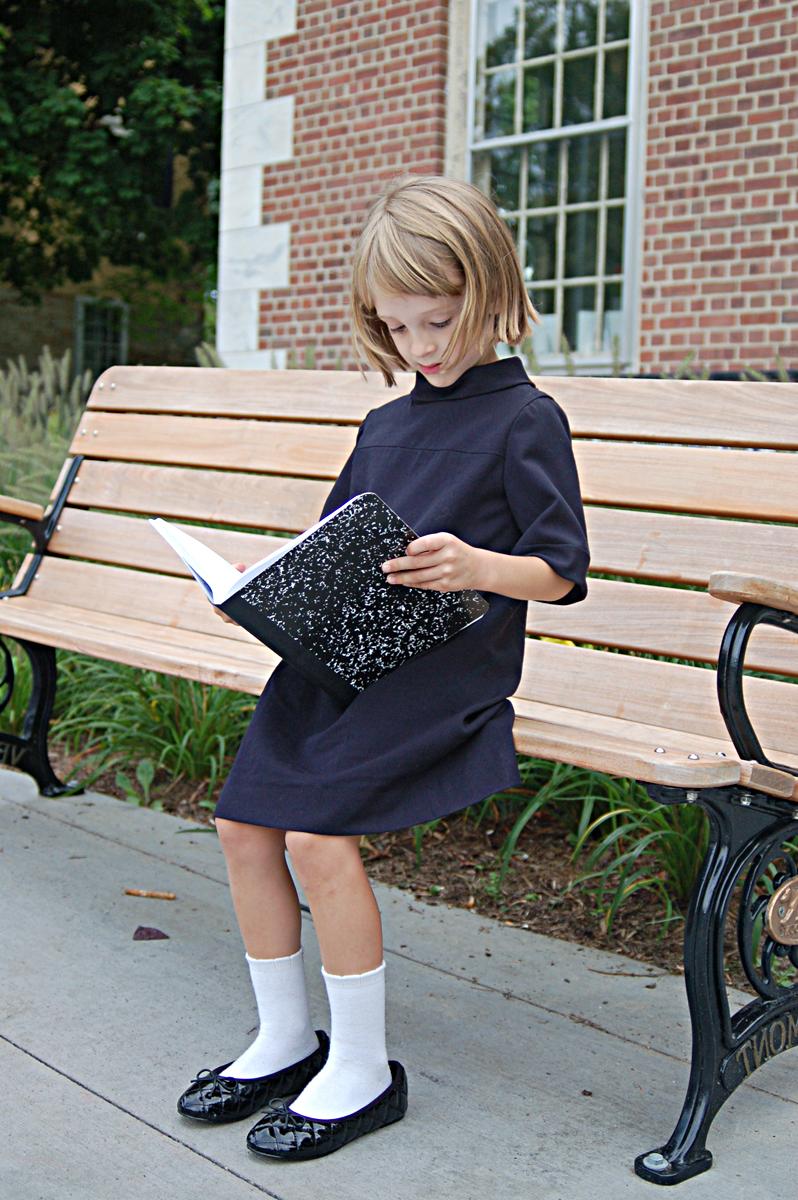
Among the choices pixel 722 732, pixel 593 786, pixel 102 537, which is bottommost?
pixel 593 786

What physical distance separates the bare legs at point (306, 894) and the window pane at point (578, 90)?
255 inches

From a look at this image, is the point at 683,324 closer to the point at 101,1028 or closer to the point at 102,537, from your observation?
the point at 102,537

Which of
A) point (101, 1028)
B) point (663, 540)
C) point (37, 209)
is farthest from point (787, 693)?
point (37, 209)

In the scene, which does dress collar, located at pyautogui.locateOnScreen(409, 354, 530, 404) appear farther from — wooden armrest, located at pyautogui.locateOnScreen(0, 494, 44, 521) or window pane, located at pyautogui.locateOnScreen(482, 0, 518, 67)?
window pane, located at pyautogui.locateOnScreen(482, 0, 518, 67)

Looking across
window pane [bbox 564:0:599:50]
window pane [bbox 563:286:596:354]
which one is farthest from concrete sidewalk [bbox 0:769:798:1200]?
window pane [bbox 564:0:599:50]

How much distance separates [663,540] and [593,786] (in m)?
0.81

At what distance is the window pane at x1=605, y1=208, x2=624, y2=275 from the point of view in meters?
7.59

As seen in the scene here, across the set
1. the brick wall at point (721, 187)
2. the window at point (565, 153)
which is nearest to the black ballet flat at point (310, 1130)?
the brick wall at point (721, 187)

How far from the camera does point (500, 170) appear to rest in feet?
26.5

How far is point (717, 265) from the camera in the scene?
6711 millimetres

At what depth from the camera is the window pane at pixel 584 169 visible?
7.66m

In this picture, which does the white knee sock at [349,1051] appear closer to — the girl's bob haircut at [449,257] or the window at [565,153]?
the girl's bob haircut at [449,257]

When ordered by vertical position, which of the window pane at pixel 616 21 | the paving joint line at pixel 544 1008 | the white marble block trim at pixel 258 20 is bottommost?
the paving joint line at pixel 544 1008

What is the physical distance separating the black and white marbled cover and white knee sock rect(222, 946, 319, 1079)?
1.47 ft
